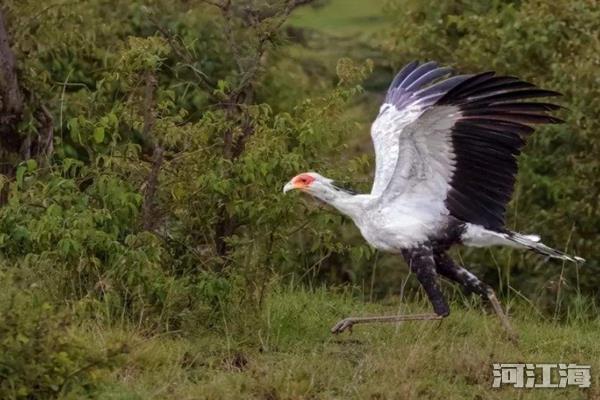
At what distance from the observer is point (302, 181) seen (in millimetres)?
7539

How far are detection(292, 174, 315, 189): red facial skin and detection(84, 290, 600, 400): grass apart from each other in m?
0.69

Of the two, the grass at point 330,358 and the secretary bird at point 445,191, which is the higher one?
the secretary bird at point 445,191

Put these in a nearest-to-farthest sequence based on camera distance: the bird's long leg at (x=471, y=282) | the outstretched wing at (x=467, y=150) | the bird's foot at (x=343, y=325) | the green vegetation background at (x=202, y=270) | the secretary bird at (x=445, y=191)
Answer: the green vegetation background at (x=202, y=270)
the outstretched wing at (x=467, y=150)
the secretary bird at (x=445, y=191)
the bird's foot at (x=343, y=325)
the bird's long leg at (x=471, y=282)

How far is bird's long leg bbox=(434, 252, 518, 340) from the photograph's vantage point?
7.59 m

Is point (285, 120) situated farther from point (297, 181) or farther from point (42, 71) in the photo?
point (42, 71)

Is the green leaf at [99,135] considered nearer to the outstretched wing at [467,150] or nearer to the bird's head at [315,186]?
the bird's head at [315,186]

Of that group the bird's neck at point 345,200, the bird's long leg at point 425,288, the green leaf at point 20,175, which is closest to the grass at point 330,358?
the bird's long leg at point 425,288

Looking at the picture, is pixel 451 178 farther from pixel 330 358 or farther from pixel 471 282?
pixel 330 358

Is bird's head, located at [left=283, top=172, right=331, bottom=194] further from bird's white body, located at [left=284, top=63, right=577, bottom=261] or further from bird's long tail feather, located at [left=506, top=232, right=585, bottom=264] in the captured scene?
bird's long tail feather, located at [left=506, top=232, right=585, bottom=264]

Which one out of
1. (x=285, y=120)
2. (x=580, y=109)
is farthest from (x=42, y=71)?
(x=580, y=109)

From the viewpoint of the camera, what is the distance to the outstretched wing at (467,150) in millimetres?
7227

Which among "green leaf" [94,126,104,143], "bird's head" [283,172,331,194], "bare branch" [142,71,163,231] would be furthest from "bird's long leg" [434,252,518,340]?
"green leaf" [94,126,104,143]

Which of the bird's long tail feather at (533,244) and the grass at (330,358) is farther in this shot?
the bird's long tail feather at (533,244)

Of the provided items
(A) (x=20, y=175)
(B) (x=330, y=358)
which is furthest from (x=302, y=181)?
(A) (x=20, y=175)
